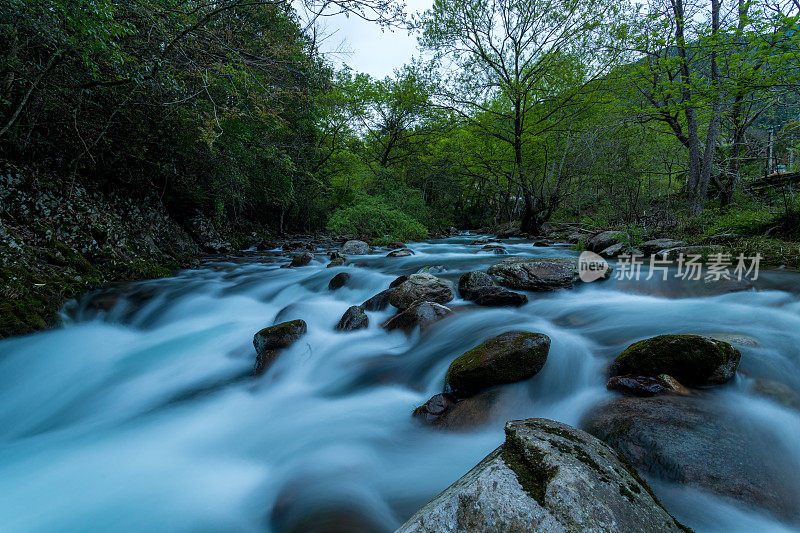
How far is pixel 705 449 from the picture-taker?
190 centimetres

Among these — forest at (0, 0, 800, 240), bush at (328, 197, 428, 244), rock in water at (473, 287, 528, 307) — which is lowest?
rock in water at (473, 287, 528, 307)

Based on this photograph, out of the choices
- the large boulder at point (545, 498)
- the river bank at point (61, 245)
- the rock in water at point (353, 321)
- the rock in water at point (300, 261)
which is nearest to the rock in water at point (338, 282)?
the rock in water at point (353, 321)

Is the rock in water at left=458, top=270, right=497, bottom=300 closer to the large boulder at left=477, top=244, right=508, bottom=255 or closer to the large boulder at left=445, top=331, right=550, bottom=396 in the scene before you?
the large boulder at left=445, top=331, right=550, bottom=396

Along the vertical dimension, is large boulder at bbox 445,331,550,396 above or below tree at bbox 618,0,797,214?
below

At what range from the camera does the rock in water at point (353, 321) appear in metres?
4.83

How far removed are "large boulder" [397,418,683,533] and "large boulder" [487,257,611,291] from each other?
4.11m

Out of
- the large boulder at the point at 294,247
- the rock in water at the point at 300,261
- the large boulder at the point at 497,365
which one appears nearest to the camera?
the large boulder at the point at 497,365

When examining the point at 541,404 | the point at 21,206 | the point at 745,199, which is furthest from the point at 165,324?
the point at 745,199

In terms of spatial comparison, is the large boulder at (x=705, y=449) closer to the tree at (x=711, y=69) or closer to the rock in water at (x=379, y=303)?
the rock in water at (x=379, y=303)

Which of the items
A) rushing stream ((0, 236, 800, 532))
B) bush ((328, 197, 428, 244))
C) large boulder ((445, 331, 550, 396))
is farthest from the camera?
bush ((328, 197, 428, 244))

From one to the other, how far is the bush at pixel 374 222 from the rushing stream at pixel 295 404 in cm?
793

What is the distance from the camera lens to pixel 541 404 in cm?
283

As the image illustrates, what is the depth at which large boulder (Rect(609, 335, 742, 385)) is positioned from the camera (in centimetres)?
242

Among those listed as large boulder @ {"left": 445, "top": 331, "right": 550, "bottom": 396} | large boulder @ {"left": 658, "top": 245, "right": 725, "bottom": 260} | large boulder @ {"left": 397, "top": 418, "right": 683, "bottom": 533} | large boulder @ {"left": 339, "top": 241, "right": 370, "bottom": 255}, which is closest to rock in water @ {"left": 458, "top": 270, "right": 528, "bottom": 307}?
large boulder @ {"left": 445, "top": 331, "right": 550, "bottom": 396}
